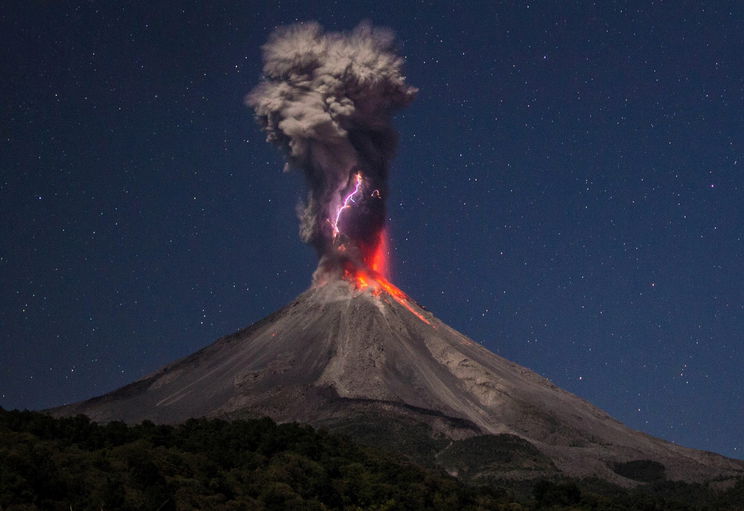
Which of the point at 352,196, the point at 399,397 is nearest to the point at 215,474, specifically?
the point at 399,397

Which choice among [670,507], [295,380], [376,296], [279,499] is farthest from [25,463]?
[376,296]

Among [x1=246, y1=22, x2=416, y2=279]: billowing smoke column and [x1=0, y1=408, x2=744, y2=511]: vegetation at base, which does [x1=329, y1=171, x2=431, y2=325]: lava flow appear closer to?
[x1=246, y1=22, x2=416, y2=279]: billowing smoke column

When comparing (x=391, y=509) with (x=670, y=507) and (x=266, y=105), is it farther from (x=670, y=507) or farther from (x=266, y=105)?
(x=266, y=105)

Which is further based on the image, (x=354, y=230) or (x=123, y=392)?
(x=354, y=230)

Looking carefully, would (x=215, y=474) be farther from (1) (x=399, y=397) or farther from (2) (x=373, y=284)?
(2) (x=373, y=284)

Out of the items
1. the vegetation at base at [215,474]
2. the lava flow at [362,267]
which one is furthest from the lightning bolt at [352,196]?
the vegetation at base at [215,474]

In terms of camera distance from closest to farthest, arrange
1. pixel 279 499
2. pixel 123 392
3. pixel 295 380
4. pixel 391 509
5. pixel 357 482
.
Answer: pixel 279 499, pixel 391 509, pixel 357 482, pixel 295 380, pixel 123 392
